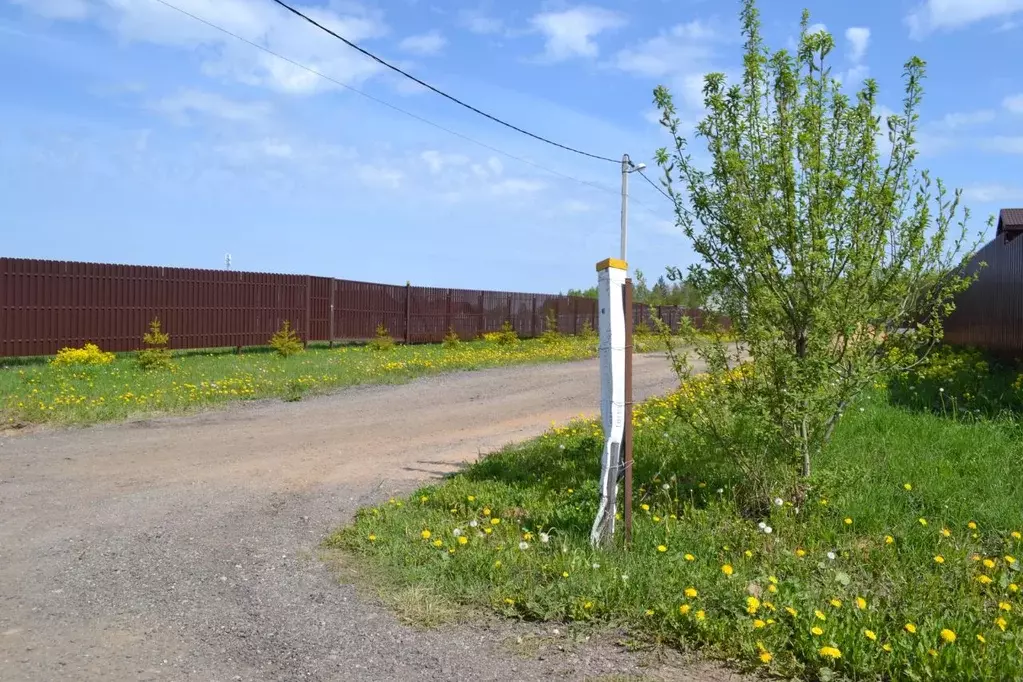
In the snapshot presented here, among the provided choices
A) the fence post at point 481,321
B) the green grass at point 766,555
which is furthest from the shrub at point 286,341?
the green grass at point 766,555

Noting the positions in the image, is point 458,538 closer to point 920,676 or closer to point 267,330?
point 920,676

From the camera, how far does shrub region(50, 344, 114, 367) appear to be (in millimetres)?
14125

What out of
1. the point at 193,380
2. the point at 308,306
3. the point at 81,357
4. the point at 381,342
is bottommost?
the point at 193,380

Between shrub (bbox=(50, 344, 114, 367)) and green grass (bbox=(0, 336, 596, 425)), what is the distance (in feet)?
0.72

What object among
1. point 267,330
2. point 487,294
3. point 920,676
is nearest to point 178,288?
point 267,330

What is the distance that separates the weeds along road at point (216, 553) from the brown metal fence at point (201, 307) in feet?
23.4

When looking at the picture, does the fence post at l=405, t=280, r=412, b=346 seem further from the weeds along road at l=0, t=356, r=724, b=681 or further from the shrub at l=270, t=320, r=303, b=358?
the weeds along road at l=0, t=356, r=724, b=681

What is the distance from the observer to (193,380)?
1254 cm

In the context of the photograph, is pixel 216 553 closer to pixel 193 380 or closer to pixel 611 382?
pixel 611 382

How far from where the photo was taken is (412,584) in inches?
170

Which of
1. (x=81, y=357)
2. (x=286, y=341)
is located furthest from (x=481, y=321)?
(x=81, y=357)

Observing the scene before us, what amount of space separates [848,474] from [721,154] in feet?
7.51

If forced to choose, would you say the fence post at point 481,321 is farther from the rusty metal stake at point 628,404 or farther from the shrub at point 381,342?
the rusty metal stake at point 628,404

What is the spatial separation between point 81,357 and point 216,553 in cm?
1130
